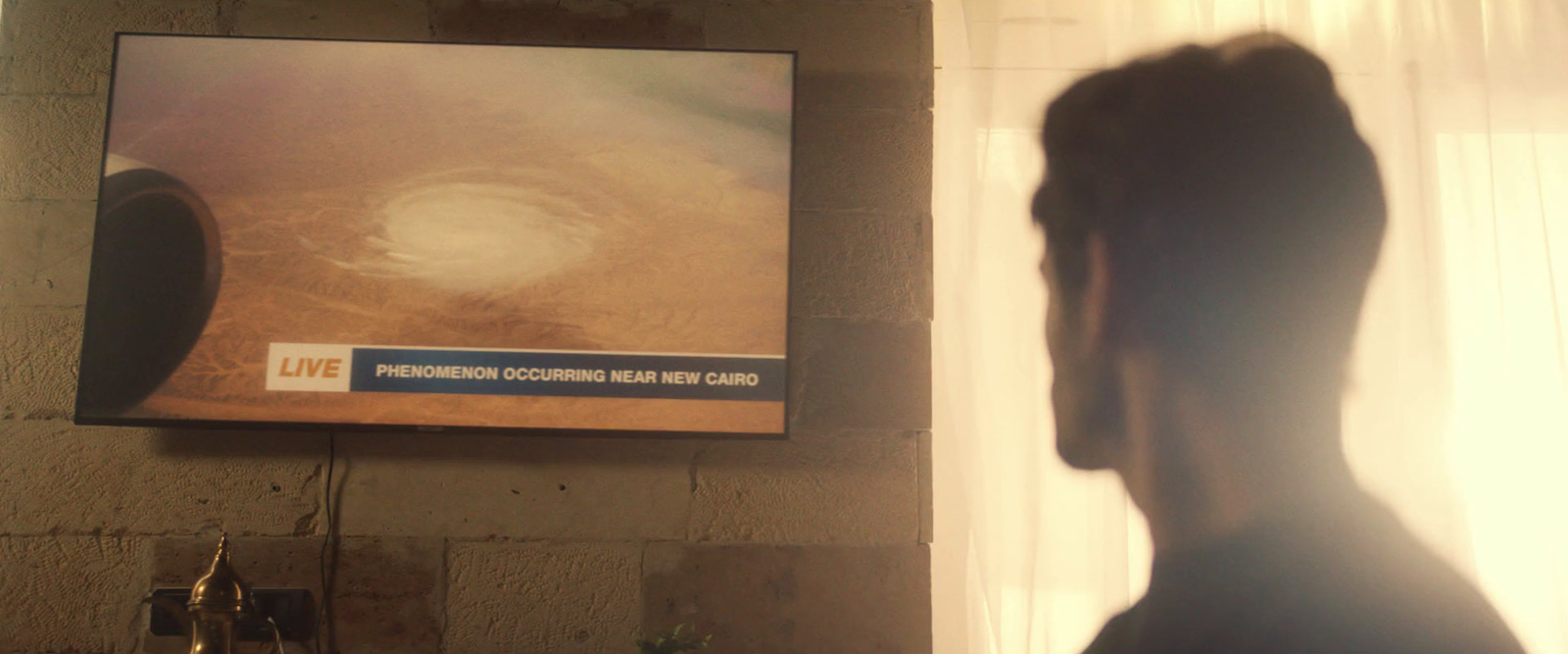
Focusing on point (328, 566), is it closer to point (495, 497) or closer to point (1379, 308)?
point (495, 497)

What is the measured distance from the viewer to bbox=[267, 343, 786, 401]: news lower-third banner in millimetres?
1705

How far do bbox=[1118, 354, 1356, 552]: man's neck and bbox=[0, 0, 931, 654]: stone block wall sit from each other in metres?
0.42

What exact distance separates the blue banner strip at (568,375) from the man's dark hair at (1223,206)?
667 mm

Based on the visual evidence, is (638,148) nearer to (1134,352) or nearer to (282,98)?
(282,98)

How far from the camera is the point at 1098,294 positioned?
1.82m

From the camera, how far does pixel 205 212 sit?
5.74 feet

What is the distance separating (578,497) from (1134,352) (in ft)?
3.63

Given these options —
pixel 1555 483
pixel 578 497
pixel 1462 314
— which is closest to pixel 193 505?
pixel 578 497

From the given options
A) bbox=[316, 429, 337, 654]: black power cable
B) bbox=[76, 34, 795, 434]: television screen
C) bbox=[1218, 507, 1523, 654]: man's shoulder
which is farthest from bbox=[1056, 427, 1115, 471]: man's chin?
bbox=[316, 429, 337, 654]: black power cable

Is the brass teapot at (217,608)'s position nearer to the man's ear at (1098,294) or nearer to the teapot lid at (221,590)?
the teapot lid at (221,590)

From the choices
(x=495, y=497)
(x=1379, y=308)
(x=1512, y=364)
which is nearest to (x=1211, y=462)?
(x=1379, y=308)

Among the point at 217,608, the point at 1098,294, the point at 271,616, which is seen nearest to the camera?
the point at 217,608

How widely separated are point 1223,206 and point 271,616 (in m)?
1.97

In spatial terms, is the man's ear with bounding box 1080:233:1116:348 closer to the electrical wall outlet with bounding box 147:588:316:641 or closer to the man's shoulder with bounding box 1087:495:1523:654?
the man's shoulder with bounding box 1087:495:1523:654
